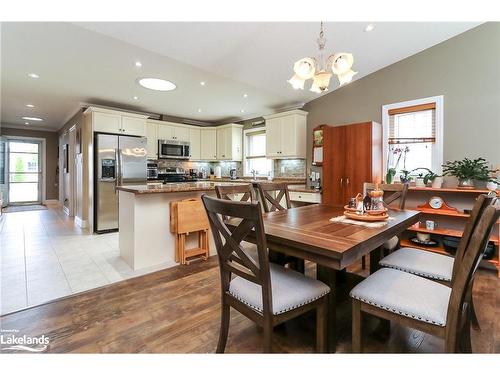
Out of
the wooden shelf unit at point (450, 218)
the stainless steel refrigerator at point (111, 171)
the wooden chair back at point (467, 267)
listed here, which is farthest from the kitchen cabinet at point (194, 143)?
the wooden chair back at point (467, 267)

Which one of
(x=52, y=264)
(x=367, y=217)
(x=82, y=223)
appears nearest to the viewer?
(x=367, y=217)

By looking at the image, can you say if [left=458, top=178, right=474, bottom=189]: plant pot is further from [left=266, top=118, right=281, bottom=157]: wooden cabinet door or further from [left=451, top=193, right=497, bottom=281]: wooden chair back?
[left=266, top=118, right=281, bottom=157]: wooden cabinet door

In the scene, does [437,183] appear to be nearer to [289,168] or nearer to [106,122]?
[289,168]

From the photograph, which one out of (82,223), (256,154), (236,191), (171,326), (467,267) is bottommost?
(171,326)

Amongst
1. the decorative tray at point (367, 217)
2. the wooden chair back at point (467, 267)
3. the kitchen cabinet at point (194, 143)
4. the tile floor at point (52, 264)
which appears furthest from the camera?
the kitchen cabinet at point (194, 143)

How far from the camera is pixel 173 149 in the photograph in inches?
225

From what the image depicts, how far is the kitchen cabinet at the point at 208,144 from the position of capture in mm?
6387

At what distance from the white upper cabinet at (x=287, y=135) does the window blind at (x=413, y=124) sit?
5.03 feet

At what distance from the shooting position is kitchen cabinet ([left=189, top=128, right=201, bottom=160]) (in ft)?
20.2

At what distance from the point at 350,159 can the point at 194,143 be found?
12.9 ft

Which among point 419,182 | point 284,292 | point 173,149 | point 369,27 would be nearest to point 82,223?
point 173,149

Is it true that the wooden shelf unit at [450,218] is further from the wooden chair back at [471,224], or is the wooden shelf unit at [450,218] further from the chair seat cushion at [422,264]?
the wooden chair back at [471,224]
